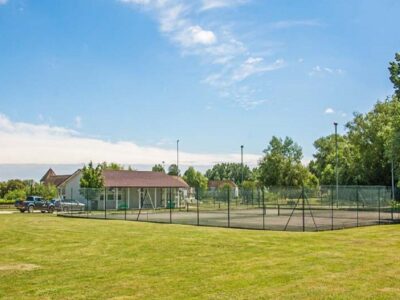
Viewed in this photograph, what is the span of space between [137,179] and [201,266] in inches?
1878

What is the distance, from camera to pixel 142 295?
9.70 metres

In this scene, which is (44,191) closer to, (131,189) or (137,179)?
(131,189)

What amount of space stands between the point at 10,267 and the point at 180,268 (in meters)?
4.52

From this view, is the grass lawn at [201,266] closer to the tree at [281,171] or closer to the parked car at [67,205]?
the parked car at [67,205]

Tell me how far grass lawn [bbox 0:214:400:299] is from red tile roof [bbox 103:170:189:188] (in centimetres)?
3600

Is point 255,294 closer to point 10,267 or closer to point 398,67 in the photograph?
point 10,267

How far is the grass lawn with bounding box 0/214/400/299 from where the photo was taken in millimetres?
10047

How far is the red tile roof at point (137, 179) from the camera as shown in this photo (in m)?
57.3

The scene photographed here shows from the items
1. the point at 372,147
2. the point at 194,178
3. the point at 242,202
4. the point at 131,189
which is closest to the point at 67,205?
the point at 131,189

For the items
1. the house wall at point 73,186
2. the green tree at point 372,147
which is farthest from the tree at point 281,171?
the house wall at point 73,186

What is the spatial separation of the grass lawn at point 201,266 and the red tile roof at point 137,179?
36004 mm

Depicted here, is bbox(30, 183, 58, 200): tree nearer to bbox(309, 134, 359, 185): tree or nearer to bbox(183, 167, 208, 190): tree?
bbox(309, 134, 359, 185): tree

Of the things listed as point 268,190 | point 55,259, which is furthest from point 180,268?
point 268,190

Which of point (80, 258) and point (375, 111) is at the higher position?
point (375, 111)
